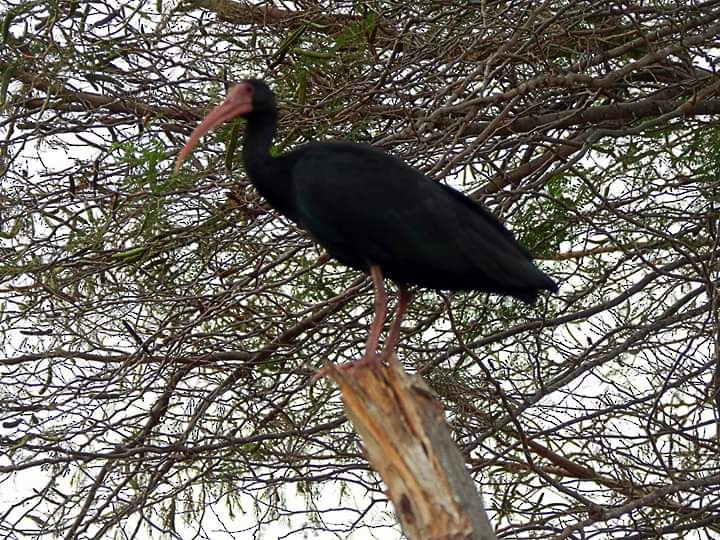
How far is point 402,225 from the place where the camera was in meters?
5.06

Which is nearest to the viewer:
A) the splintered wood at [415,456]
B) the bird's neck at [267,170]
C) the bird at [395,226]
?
the splintered wood at [415,456]

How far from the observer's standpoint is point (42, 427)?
6.37 meters

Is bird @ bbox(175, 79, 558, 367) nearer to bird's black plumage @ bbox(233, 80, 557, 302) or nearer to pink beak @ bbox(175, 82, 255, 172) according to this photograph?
bird's black plumage @ bbox(233, 80, 557, 302)

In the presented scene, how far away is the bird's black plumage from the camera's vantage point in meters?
4.98

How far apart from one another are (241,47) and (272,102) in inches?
Result: 53.1

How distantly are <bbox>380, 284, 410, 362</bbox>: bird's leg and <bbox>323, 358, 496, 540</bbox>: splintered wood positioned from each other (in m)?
0.75

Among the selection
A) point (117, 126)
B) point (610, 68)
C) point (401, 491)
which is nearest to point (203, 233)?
point (117, 126)

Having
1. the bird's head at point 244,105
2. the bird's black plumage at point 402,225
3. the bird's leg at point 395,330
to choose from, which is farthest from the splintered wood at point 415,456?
the bird's head at point 244,105

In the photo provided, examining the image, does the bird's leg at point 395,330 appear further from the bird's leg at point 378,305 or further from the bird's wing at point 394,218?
the bird's wing at point 394,218

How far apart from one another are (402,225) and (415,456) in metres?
1.53

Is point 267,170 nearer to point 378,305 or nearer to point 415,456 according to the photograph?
point 378,305

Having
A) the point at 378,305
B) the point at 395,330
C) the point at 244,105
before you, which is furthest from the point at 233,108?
the point at 395,330

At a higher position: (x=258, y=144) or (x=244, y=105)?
(x=244, y=105)

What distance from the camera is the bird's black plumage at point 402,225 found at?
196 inches
